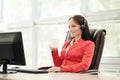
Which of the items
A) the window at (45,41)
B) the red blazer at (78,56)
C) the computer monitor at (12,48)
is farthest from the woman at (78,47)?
the window at (45,41)

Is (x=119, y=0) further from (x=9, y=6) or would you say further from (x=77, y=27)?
(x=9, y=6)

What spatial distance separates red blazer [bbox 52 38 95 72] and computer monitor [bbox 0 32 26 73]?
491 millimetres

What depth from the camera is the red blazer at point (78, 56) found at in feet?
7.92

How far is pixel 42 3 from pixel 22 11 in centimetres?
48

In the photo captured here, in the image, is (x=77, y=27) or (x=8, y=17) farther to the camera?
(x=8, y=17)

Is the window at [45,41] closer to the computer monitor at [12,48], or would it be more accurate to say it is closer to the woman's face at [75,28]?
the woman's face at [75,28]

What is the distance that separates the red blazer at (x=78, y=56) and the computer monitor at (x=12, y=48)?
49cm

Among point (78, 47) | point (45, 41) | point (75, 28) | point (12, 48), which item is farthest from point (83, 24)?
point (45, 41)

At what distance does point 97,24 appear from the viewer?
3.42 m

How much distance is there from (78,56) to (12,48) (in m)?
0.81

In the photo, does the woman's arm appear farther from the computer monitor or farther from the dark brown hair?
the computer monitor

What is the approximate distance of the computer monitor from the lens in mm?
2012

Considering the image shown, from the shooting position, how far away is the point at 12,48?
2.02 metres

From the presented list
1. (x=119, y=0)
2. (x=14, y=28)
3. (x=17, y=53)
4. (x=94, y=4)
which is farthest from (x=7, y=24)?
(x=17, y=53)
